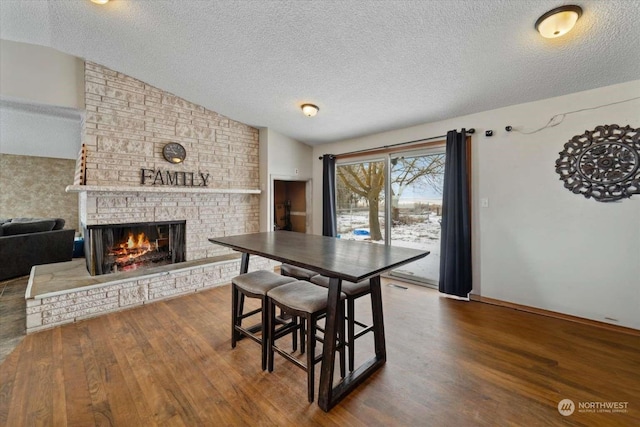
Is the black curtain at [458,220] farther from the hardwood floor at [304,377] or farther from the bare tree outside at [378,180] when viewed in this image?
the hardwood floor at [304,377]

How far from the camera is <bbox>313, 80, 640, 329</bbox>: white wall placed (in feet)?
8.57

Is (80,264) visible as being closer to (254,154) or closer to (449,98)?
(254,154)

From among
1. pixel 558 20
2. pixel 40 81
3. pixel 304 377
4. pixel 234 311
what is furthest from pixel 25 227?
pixel 558 20

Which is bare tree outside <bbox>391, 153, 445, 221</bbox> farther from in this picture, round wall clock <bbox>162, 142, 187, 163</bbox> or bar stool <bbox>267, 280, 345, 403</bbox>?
round wall clock <bbox>162, 142, 187, 163</bbox>

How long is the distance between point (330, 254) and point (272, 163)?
3187mm

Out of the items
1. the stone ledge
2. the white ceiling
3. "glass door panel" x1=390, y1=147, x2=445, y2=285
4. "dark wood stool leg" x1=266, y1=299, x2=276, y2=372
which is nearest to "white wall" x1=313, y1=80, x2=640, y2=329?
the white ceiling

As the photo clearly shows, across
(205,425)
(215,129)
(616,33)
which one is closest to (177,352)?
(205,425)

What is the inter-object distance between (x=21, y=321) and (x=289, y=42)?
3.91 meters

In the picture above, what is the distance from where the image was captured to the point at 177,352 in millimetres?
2289

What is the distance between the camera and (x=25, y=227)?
4.33m

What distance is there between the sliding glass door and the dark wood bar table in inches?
82.2

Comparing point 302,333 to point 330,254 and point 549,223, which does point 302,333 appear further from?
point 549,223

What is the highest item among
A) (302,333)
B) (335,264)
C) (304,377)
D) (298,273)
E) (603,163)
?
(603,163)

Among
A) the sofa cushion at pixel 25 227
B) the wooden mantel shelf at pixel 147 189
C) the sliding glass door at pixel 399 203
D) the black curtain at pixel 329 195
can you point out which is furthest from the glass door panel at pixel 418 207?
the sofa cushion at pixel 25 227
